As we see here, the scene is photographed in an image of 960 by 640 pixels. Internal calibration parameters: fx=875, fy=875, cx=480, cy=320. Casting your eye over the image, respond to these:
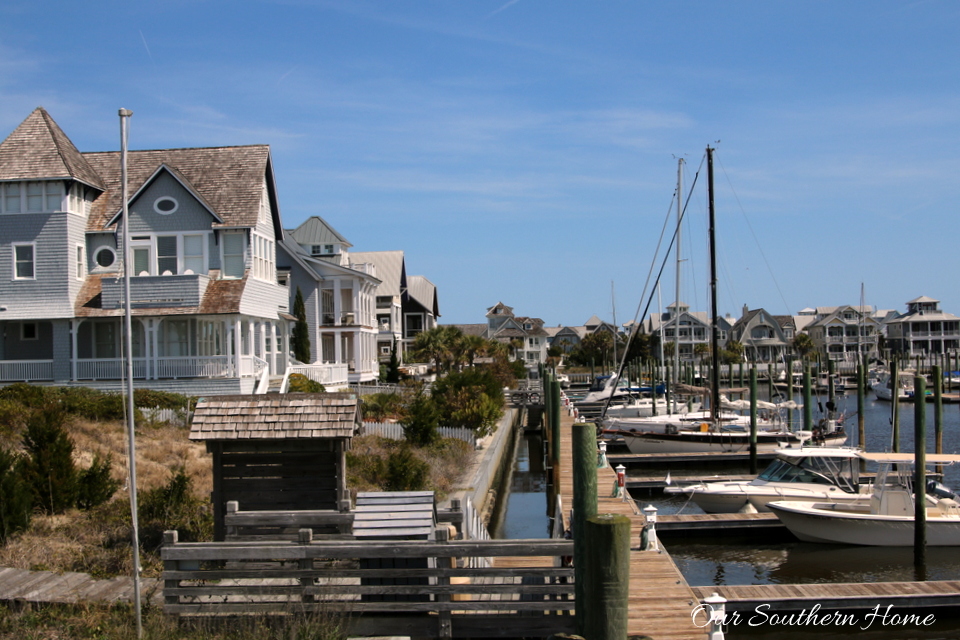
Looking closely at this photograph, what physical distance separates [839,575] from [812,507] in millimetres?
2444

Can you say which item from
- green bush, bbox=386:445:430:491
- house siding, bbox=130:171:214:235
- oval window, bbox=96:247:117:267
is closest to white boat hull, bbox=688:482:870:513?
green bush, bbox=386:445:430:491

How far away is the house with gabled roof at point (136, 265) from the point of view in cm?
3061

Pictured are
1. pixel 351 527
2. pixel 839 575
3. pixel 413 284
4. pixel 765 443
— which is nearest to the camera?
pixel 351 527

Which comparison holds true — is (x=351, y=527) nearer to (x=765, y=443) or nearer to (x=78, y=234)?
(x=78, y=234)

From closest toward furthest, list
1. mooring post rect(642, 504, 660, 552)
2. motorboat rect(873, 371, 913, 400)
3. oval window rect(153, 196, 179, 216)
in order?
mooring post rect(642, 504, 660, 552)
oval window rect(153, 196, 179, 216)
motorboat rect(873, 371, 913, 400)

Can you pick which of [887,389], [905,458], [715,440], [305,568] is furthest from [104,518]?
Answer: [887,389]

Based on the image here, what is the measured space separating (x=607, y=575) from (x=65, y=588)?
276 inches

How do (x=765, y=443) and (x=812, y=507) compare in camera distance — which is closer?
(x=812, y=507)

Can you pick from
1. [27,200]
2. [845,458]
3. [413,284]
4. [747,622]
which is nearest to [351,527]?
[747,622]

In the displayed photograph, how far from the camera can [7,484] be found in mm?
14352

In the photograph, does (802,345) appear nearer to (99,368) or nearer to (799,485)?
(799,485)

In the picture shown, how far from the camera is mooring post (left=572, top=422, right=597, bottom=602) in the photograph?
30.0 feet

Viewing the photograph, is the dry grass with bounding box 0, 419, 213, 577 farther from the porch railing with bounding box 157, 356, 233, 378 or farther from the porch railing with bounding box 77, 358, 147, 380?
the porch railing with bounding box 77, 358, 147, 380

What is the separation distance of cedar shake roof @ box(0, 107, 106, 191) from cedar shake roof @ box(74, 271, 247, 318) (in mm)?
3851
